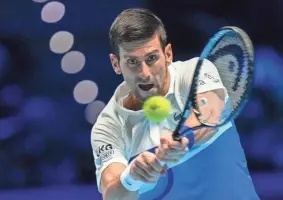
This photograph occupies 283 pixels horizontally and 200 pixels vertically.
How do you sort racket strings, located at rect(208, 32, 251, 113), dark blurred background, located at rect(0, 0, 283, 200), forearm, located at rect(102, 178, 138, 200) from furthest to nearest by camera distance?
dark blurred background, located at rect(0, 0, 283, 200) < forearm, located at rect(102, 178, 138, 200) < racket strings, located at rect(208, 32, 251, 113)

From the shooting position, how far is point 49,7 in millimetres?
3717

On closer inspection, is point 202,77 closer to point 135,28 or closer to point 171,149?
point 135,28

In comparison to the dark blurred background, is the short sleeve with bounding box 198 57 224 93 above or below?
above

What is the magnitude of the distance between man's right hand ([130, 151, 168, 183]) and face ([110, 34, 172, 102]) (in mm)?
263

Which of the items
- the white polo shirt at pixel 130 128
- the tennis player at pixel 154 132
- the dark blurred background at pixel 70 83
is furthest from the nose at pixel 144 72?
the dark blurred background at pixel 70 83

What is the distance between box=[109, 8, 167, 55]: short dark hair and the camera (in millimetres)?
1872

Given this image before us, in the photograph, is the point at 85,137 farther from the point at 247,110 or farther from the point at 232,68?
the point at 232,68

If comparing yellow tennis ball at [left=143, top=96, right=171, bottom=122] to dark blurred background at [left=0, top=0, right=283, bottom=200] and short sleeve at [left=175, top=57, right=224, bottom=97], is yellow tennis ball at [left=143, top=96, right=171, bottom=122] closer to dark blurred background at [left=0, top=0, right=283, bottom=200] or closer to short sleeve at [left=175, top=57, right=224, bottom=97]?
short sleeve at [left=175, top=57, right=224, bottom=97]

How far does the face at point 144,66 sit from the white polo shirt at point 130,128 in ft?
0.25

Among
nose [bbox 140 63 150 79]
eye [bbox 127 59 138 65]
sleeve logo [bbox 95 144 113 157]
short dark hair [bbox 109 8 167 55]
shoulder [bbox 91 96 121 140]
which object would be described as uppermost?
short dark hair [bbox 109 8 167 55]

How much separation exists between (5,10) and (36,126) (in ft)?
2.04

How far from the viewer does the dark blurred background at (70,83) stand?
3.67 meters

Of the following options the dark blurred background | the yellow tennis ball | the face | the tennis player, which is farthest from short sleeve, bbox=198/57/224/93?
the dark blurred background

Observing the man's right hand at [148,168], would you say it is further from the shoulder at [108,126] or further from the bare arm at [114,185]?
the shoulder at [108,126]
